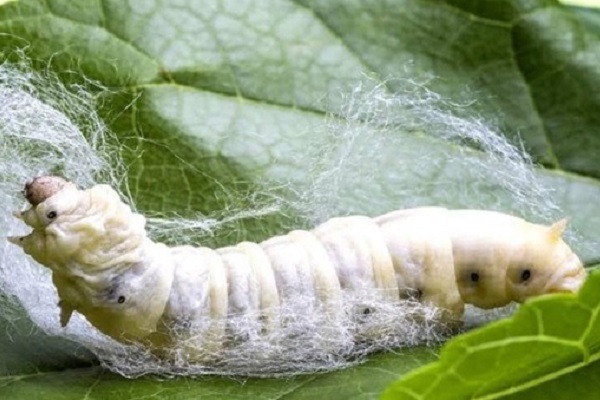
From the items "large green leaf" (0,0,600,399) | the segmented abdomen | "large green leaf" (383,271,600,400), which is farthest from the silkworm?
"large green leaf" (383,271,600,400)

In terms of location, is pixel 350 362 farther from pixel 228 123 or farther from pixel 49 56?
pixel 49 56

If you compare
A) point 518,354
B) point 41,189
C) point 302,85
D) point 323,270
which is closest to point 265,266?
point 323,270

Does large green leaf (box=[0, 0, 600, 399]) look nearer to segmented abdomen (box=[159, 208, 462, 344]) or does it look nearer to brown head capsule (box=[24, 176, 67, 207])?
segmented abdomen (box=[159, 208, 462, 344])

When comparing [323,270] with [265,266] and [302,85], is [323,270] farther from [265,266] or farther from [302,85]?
[302,85]

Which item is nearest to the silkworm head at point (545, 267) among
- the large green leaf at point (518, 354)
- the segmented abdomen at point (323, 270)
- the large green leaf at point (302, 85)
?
the segmented abdomen at point (323, 270)

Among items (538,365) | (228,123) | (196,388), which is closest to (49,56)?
(228,123)
